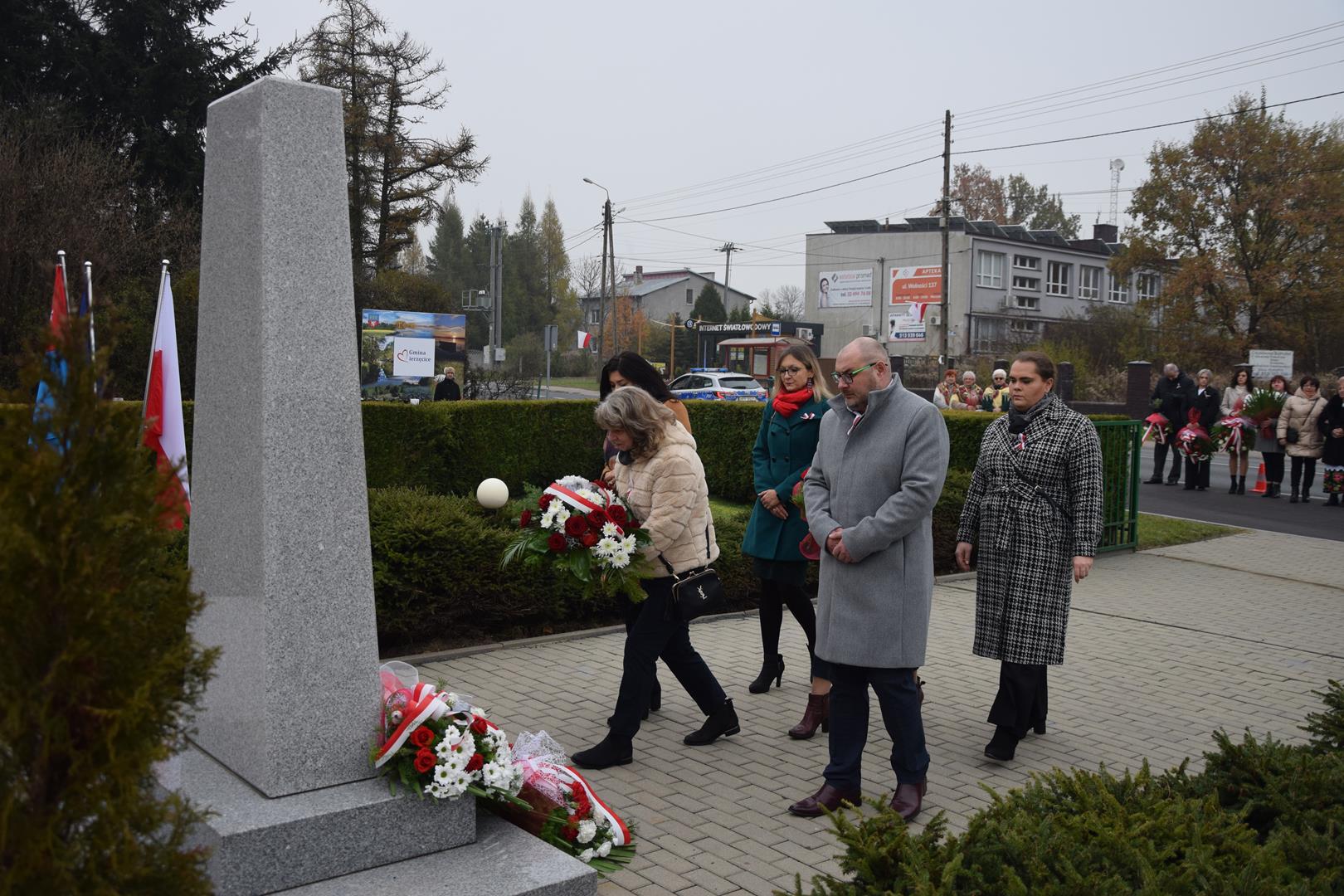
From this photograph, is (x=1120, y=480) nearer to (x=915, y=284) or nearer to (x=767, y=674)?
(x=767, y=674)

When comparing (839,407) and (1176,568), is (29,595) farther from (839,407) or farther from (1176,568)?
(1176,568)

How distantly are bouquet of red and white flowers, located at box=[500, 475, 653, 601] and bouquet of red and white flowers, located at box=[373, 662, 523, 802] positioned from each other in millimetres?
1296

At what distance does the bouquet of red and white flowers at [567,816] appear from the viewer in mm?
3965

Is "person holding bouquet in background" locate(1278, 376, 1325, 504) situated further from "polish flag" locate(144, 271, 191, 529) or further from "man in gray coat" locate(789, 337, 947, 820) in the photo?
"polish flag" locate(144, 271, 191, 529)

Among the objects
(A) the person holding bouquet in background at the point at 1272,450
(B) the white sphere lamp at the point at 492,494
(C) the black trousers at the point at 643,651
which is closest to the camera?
(C) the black trousers at the point at 643,651

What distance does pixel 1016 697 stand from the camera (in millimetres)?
5508

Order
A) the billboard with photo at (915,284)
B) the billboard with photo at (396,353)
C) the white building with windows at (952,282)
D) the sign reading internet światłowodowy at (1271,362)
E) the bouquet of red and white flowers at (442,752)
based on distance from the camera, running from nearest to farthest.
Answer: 1. the bouquet of red and white flowers at (442,752)
2. the billboard with photo at (396,353)
3. the sign reading internet światłowodowy at (1271,362)
4. the white building with windows at (952,282)
5. the billboard with photo at (915,284)

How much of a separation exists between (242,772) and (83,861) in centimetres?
206

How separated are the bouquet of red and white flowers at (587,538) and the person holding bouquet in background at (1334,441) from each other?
14710mm

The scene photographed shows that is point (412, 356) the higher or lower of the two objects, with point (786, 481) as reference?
higher

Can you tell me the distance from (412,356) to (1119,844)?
1068 inches

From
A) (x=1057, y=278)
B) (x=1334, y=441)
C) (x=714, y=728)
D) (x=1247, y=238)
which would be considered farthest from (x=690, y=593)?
(x=1057, y=278)

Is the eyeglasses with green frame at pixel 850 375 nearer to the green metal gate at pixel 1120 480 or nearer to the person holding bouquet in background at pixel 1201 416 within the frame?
the green metal gate at pixel 1120 480

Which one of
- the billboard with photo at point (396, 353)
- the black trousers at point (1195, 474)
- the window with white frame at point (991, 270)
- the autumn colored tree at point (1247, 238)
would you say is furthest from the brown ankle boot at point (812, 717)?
the window with white frame at point (991, 270)
